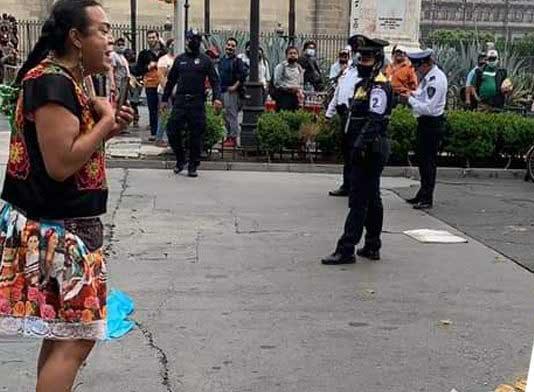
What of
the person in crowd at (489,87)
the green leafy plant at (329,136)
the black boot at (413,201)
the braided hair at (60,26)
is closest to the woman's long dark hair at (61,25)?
the braided hair at (60,26)

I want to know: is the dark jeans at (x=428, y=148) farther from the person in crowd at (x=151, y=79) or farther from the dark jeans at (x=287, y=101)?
the person in crowd at (x=151, y=79)

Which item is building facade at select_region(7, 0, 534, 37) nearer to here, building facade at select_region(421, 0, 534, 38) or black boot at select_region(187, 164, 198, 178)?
black boot at select_region(187, 164, 198, 178)

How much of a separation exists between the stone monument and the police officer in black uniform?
5.11 m

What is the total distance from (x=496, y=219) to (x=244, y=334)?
5.15 metres

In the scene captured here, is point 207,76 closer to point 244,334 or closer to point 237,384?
point 244,334

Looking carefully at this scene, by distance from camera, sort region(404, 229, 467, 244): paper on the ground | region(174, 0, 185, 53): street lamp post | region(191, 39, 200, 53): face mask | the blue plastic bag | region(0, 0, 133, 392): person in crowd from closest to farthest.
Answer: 1. region(0, 0, 133, 392): person in crowd
2. the blue plastic bag
3. region(404, 229, 467, 244): paper on the ground
4. region(191, 39, 200, 53): face mask
5. region(174, 0, 185, 53): street lamp post

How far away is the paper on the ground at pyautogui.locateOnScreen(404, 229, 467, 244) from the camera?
861 cm

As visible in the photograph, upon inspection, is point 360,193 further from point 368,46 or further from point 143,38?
point 143,38

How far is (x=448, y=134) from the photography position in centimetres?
1352

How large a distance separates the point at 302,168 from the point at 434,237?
15.6 feet

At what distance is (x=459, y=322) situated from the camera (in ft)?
19.6

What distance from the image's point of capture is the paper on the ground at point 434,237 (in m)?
8.61

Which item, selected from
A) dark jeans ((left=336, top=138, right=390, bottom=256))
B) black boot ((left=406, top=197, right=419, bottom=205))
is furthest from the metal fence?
dark jeans ((left=336, top=138, right=390, bottom=256))

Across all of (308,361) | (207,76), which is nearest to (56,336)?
(308,361)
